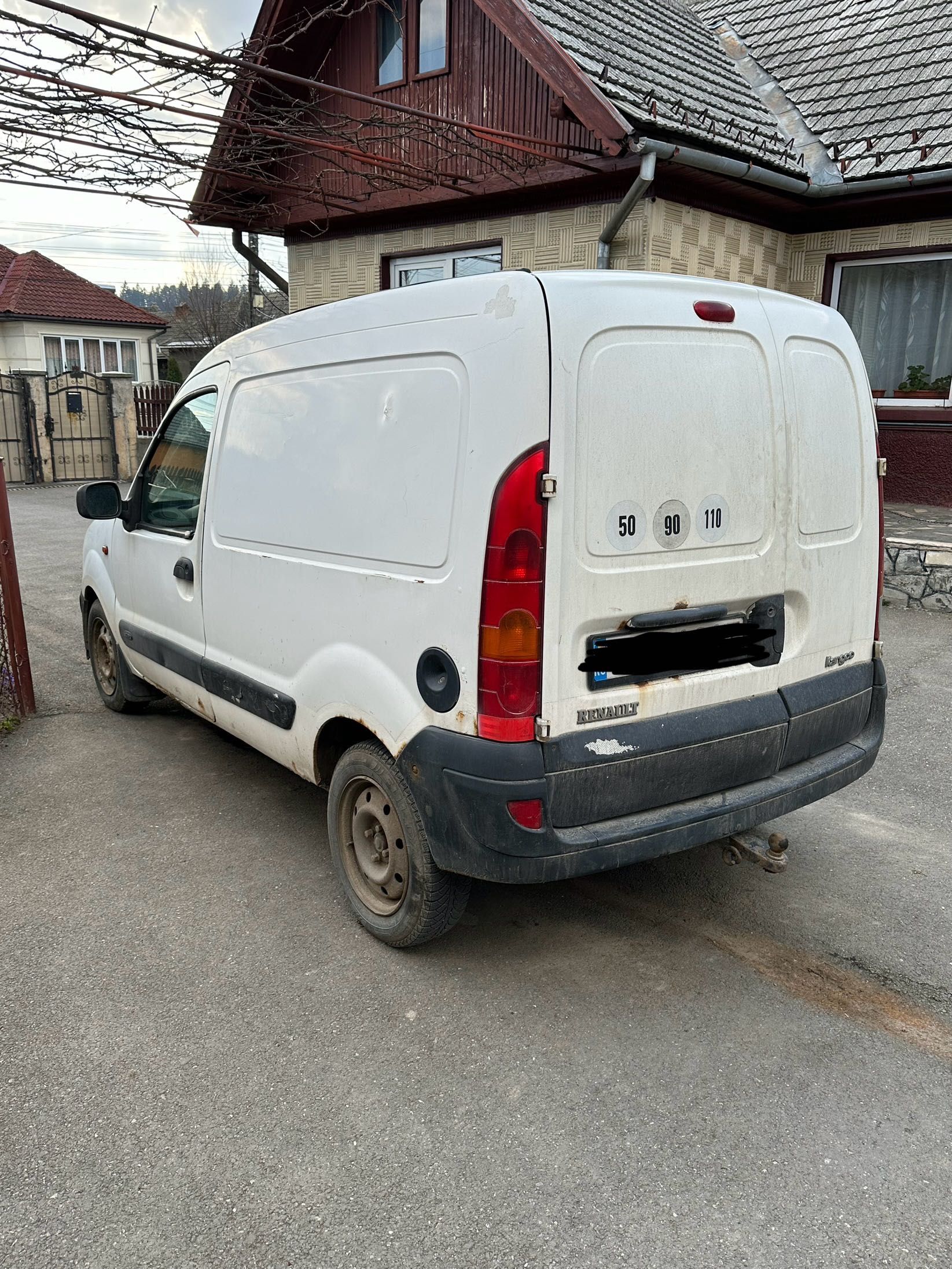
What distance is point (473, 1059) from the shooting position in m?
2.78

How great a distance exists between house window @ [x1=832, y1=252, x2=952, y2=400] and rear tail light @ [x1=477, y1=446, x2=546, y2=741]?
29.5ft

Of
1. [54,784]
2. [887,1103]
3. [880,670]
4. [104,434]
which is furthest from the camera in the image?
[104,434]

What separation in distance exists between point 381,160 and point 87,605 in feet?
16.3

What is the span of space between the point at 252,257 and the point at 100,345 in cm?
1891

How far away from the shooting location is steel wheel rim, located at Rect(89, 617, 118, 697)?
5641 mm

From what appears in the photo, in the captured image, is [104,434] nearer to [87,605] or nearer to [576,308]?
[87,605]

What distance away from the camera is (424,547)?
2.90 meters

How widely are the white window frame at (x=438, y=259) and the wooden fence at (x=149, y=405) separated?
1113 centimetres

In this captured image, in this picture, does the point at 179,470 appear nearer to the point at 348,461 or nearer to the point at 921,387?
the point at 348,461

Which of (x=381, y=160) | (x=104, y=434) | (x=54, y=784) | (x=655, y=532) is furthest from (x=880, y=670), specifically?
(x=104, y=434)

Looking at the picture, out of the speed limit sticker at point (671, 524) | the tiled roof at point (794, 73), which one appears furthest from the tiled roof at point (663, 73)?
the speed limit sticker at point (671, 524)

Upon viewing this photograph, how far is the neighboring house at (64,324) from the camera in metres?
27.3

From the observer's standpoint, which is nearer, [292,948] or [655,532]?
[655,532]

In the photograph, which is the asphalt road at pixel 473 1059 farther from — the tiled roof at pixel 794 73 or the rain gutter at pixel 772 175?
the tiled roof at pixel 794 73
